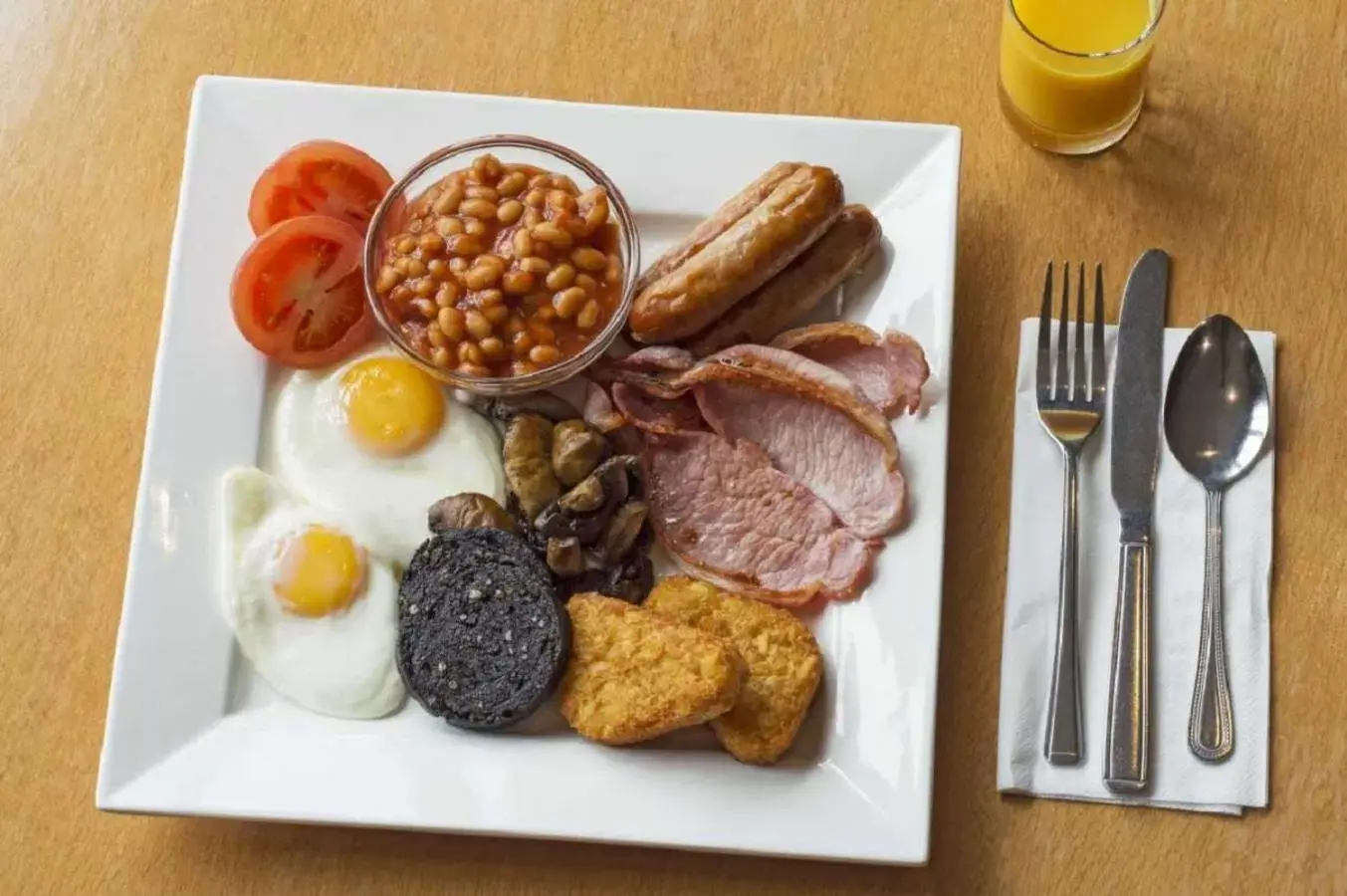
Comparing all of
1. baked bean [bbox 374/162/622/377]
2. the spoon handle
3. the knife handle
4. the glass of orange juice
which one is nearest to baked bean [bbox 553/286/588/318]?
baked bean [bbox 374/162/622/377]

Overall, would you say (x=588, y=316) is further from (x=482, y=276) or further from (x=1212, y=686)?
(x=1212, y=686)

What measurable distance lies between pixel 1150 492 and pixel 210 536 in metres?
1.55

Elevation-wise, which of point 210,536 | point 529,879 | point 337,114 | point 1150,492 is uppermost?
point 337,114

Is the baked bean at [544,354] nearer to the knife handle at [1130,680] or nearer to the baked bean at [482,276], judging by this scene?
the baked bean at [482,276]

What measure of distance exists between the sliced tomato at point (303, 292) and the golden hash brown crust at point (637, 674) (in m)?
0.62

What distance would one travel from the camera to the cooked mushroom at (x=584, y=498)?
230 cm

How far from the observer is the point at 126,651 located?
2.29 meters

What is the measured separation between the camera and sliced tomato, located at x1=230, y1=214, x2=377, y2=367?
93.9 inches

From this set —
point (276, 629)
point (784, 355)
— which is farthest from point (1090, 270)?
point (276, 629)

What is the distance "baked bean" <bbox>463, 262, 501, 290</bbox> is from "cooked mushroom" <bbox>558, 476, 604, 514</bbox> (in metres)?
0.35

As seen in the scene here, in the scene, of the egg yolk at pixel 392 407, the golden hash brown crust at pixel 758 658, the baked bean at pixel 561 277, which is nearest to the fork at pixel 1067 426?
the golden hash brown crust at pixel 758 658

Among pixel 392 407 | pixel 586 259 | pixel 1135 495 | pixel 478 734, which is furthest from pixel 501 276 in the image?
pixel 1135 495

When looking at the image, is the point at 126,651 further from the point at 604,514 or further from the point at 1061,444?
the point at 1061,444

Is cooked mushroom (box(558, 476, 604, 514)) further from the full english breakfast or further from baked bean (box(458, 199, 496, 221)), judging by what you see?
baked bean (box(458, 199, 496, 221))
